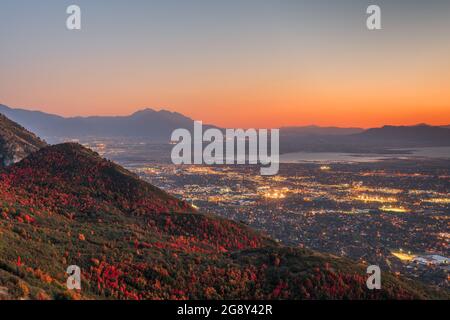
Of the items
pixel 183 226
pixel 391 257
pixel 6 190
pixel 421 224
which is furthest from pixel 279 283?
pixel 421 224

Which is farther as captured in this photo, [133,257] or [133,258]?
[133,257]

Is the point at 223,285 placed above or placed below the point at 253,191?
above
